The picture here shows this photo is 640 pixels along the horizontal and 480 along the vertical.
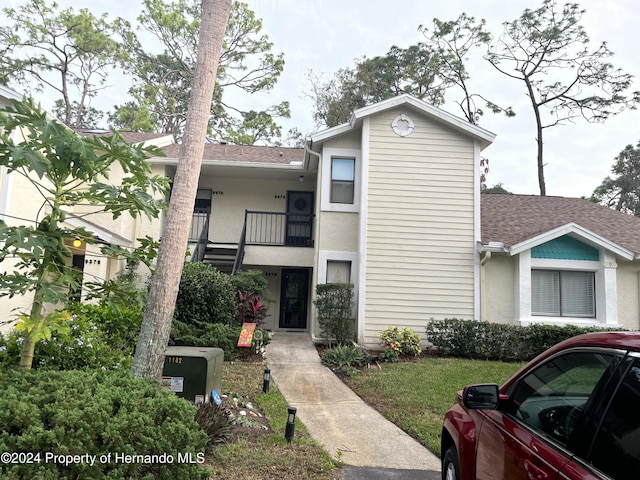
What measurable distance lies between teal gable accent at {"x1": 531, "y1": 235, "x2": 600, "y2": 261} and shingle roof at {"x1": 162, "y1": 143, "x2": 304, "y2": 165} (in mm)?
8183

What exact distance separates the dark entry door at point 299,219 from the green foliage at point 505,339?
5.95 metres

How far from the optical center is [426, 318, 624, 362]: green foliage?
998cm

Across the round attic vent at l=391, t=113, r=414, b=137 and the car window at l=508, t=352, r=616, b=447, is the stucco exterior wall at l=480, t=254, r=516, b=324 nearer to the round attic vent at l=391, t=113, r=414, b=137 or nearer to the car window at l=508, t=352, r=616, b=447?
the round attic vent at l=391, t=113, r=414, b=137

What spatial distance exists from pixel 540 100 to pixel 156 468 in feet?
86.5

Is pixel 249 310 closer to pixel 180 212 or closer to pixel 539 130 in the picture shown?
pixel 180 212

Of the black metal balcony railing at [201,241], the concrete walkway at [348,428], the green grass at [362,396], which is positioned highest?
the black metal balcony railing at [201,241]

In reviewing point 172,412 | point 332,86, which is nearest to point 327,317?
point 172,412

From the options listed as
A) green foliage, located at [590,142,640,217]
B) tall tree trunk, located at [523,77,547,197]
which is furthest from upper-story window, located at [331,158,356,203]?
green foliage, located at [590,142,640,217]

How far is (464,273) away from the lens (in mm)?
11258

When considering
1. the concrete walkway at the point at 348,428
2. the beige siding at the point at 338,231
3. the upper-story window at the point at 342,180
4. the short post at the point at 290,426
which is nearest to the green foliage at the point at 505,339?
the beige siding at the point at 338,231

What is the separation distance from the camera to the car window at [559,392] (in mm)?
1896

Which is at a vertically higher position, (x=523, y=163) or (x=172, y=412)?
(x=523, y=163)

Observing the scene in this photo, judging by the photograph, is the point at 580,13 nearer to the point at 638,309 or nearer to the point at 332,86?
the point at 332,86

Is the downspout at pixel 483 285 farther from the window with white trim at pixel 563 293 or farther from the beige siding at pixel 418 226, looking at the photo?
the window with white trim at pixel 563 293
